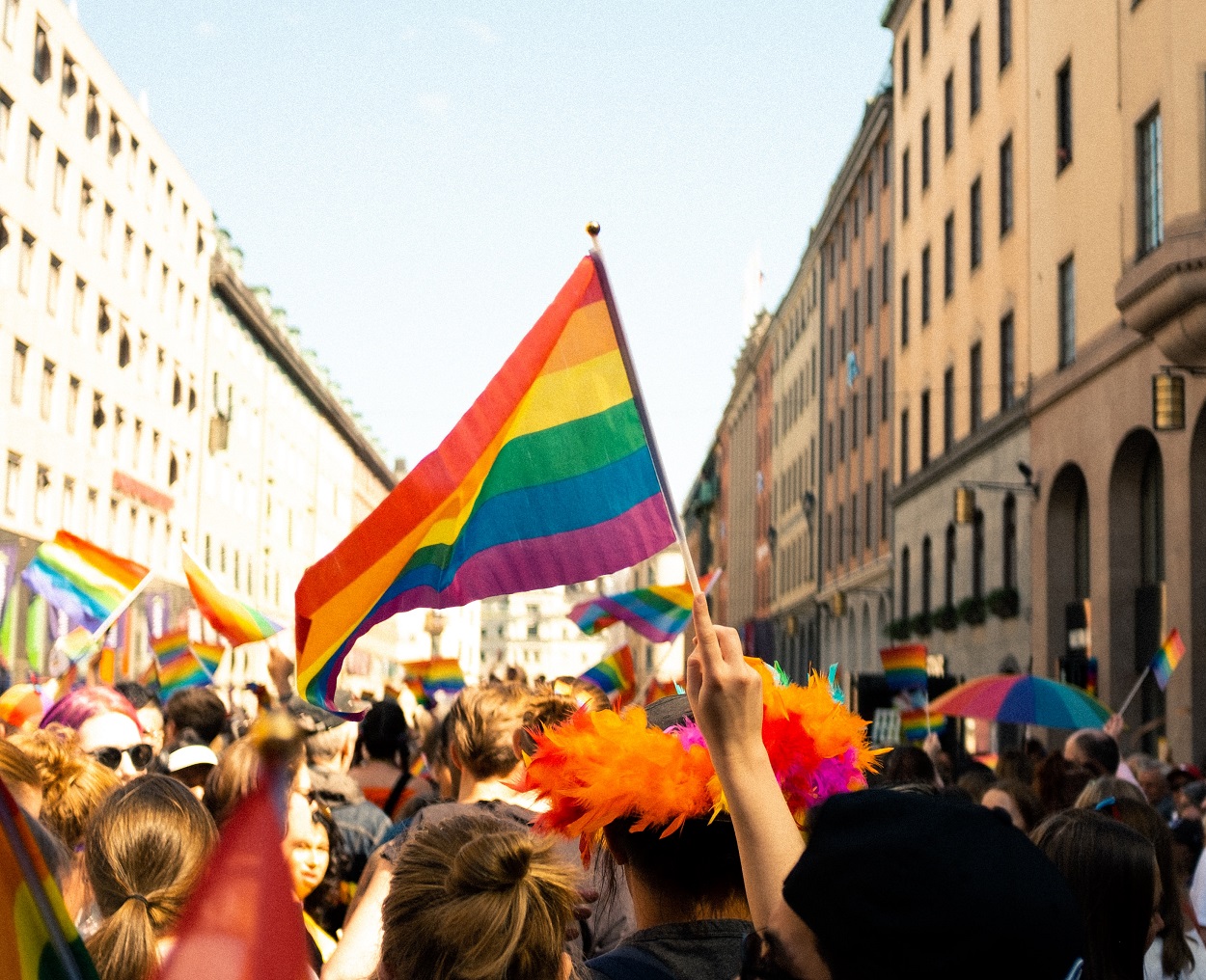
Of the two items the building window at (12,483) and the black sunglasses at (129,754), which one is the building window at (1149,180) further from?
the building window at (12,483)

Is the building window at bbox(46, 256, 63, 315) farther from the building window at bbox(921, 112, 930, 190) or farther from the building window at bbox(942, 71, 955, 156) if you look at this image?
the building window at bbox(942, 71, 955, 156)

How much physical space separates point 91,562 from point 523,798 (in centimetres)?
856

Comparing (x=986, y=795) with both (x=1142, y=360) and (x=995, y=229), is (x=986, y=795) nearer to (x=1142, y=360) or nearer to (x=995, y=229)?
(x=1142, y=360)

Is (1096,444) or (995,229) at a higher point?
(995,229)

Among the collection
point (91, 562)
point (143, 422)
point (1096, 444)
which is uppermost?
point (143, 422)

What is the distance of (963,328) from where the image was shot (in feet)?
111

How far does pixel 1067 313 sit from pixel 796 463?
3781cm

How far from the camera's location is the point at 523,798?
219 inches

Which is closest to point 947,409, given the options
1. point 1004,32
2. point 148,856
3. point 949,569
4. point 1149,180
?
point 949,569

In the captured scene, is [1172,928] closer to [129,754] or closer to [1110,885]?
[1110,885]

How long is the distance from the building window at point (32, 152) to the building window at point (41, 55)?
1286mm

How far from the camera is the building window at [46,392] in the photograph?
43.1m

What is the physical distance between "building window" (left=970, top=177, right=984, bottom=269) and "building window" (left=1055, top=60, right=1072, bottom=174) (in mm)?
5673

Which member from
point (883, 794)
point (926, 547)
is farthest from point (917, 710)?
point (926, 547)
